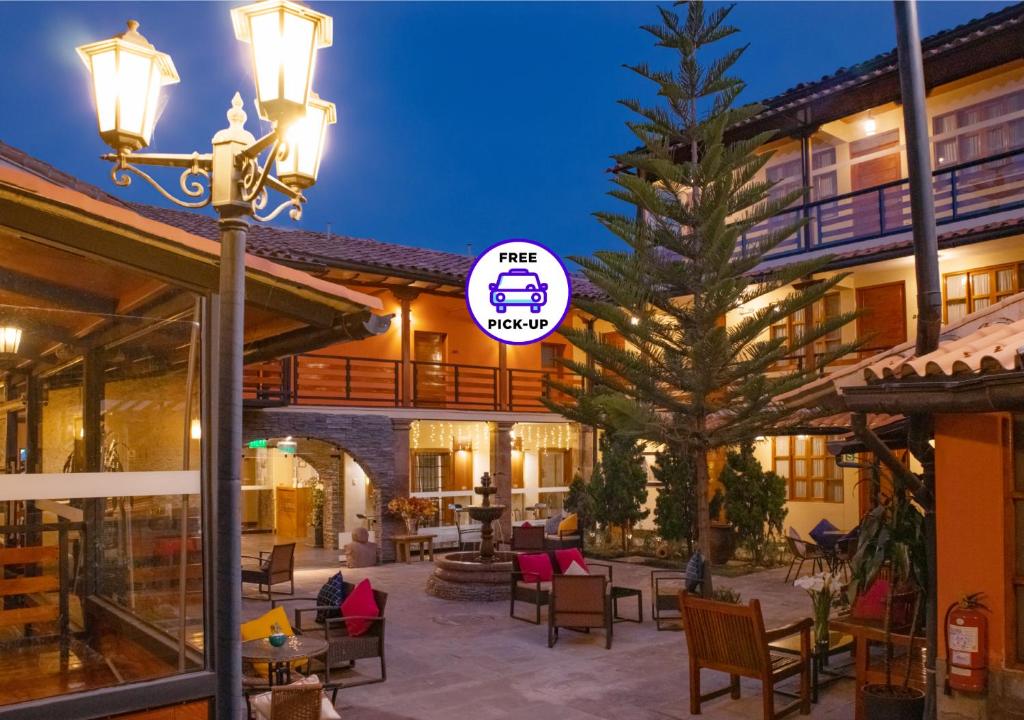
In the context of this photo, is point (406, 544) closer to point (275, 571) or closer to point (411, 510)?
point (411, 510)

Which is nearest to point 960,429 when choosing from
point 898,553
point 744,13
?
point 898,553

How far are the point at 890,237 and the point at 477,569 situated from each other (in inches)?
331

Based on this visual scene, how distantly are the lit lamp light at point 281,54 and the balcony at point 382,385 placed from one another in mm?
10134

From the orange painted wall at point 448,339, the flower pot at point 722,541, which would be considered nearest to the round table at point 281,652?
the flower pot at point 722,541

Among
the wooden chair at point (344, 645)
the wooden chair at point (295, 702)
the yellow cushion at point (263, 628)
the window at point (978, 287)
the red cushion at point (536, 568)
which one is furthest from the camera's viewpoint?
the window at point (978, 287)

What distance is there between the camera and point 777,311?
1059cm

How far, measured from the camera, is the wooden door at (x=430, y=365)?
62.4ft

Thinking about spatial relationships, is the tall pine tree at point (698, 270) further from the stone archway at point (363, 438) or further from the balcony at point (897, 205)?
the stone archway at point (363, 438)

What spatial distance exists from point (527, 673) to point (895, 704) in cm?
341

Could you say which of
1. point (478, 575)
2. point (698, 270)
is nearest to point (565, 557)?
point (478, 575)

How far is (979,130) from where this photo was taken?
13977mm

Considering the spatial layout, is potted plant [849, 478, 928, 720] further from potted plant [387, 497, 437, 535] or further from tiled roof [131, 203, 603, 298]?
potted plant [387, 497, 437, 535]

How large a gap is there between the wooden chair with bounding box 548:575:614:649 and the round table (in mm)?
2839

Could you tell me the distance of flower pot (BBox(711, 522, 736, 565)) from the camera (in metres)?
14.5
